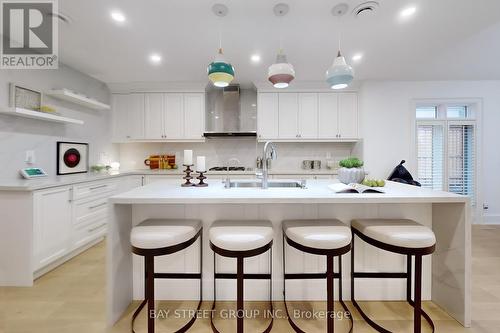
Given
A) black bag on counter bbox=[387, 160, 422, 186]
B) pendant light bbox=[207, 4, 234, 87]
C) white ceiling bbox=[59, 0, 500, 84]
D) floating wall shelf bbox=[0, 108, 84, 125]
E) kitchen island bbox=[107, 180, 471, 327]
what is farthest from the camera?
black bag on counter bbox=[387, 160, 422, 186]

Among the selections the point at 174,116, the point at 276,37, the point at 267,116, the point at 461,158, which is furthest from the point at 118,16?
the point at 461,158

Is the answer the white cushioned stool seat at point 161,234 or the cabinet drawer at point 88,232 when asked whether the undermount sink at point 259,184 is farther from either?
the cabinet drawer at point 88,232

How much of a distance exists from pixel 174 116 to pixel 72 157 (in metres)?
1.64

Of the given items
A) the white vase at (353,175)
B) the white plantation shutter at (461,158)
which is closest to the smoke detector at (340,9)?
the white vase at (353,175)

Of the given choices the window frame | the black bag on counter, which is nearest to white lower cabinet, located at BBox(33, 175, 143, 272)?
the black bag on counter

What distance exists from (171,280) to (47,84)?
9.76ft

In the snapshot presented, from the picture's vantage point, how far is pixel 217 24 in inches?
87.7

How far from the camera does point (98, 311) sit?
5.68 ft

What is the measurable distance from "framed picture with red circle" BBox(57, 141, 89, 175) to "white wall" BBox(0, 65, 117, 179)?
0.22 ft

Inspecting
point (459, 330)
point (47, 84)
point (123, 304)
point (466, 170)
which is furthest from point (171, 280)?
point (466, 170)

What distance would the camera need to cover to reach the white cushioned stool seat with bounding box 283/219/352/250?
129 cm

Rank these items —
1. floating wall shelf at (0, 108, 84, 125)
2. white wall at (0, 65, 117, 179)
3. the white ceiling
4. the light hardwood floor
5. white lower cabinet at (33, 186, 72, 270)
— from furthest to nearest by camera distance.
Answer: white wall at (0, 65, 117, 179)
floating wall shelf at (0, 108, 84, 125)
white lower cabinet at (33, 186, 72, 270)
the white ceiling
the light hardwood floor

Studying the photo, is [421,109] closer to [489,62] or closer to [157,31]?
[489,62]

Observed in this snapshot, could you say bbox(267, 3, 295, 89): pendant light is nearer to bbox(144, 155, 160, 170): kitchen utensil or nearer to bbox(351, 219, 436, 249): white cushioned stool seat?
bbox(351, 219, 436, 249): white cushioned stool seat
